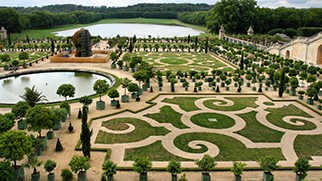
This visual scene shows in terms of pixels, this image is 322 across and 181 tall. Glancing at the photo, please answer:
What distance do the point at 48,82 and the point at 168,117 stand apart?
28539mm

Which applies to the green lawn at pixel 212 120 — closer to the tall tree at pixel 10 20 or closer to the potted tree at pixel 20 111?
the potted tree at pixel 20 111

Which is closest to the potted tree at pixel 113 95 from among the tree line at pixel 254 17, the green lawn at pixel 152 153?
the green lawn at pixel 152 153

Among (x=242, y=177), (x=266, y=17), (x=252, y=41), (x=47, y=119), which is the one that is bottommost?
(x=242, y=177)

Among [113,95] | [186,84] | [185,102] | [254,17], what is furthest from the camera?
[254,17]

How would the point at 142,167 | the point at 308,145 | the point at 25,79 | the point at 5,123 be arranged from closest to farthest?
the point at 142,167, the point at 5,123, the point at 308,145, the point at 25,79

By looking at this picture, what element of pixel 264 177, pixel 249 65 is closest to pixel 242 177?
pixel 264 177

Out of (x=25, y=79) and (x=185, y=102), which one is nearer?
(x=185, y=102)

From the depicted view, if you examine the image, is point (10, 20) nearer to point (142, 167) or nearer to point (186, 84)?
point (186, 84)

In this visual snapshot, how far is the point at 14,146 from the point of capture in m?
21.2

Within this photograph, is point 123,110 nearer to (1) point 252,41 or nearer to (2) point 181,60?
(2) point 181,60

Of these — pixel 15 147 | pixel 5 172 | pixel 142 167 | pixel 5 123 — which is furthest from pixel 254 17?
Result: pixel 5 172

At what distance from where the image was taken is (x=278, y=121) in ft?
114

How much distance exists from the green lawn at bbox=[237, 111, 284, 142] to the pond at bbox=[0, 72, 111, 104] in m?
25.4

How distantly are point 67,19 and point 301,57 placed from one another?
15476 cm
